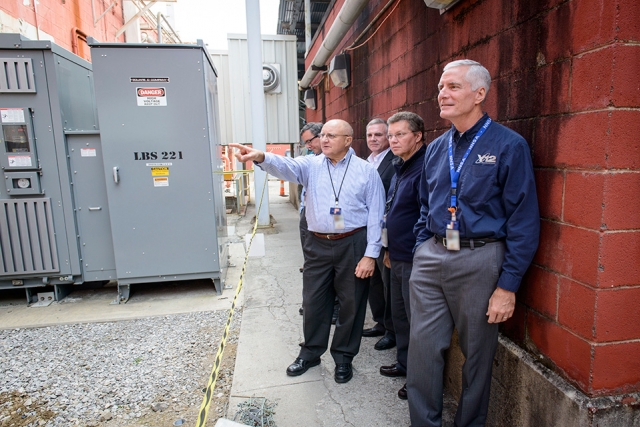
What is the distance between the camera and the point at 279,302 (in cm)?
427

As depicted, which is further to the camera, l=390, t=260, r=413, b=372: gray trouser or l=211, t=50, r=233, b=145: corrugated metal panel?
l=211, t=50, r=233, b=145: corrugated metal panel

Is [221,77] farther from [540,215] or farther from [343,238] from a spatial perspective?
[540,215]

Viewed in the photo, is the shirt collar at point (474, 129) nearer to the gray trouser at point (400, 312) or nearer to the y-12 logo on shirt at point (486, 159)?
the y-12 logo on shirt at point (486, 159)

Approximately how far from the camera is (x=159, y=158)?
4.26m

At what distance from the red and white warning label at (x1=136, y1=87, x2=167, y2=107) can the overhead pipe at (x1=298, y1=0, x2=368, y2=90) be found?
7.26 feet

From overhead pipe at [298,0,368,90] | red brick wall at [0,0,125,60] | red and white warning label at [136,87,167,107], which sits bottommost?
red and white warning label at [136,87,167,107]

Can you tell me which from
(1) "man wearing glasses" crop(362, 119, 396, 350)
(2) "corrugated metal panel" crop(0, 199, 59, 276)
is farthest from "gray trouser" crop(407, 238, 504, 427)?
(2) "corrugated metal panel" crop(0, 199, 59, 276)

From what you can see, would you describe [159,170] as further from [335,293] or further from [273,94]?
[273,94]

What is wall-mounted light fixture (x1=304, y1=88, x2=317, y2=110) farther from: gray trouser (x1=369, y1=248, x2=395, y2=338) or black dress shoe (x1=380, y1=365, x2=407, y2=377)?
black dress shoe (x1=380, y1=365, x2=407, y2=377)

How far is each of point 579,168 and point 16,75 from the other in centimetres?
487

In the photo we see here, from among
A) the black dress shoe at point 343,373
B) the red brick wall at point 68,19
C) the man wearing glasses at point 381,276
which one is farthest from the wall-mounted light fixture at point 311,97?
the black dress shoe at point 343,373

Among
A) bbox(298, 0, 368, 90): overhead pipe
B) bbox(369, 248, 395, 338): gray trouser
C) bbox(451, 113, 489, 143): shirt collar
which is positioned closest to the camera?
bbox(451, 113, 489, 143): shirt collar

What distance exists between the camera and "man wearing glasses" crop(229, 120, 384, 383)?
2.62 meters

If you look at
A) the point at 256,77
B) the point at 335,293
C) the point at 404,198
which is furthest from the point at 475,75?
the point at 256,77
